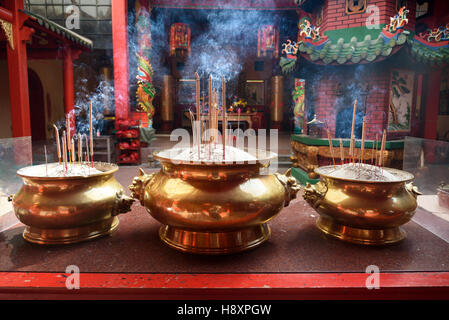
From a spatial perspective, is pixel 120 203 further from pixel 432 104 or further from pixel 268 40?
pixel 268 40

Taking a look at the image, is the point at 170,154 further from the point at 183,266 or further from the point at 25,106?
the point at 25,106

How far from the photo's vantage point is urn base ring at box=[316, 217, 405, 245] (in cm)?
111

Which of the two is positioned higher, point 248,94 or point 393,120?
point 248,94

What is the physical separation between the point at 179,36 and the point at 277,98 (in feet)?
12.1

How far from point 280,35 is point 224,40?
6.19 feet

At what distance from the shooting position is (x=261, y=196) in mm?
1015

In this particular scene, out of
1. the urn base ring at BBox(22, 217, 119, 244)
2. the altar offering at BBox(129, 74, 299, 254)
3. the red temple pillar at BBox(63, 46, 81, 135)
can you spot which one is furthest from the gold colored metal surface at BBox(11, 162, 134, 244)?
the red temple pillar at BBox(63, 46, 81, 135)

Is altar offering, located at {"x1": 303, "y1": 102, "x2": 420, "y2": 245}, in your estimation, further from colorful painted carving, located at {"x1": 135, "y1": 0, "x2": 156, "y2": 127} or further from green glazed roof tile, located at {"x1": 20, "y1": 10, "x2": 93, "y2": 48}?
colorful painted carving, located at {"x1": 135, "y1": 0, "x2": 156, "y2": 127}

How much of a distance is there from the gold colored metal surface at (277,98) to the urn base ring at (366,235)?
963 centimetres

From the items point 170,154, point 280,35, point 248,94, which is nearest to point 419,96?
point 280,35

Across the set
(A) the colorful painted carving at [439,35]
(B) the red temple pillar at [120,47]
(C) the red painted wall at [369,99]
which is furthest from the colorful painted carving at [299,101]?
(B) the red temple pillar at [120,47]

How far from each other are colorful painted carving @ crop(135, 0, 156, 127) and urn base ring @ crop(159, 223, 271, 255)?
505cm

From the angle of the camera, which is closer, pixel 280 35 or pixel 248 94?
pixel 280 35

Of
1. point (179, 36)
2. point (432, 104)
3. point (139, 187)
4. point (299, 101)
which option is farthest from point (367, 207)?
point (179, 36)
